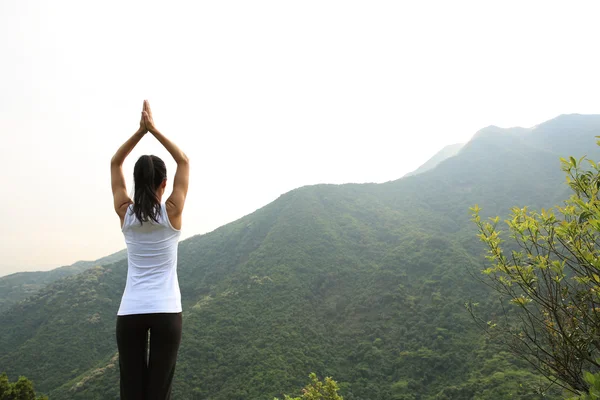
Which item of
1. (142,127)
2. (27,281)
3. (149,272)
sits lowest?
(27,281)

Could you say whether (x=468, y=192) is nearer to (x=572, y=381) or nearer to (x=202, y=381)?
(x=202, y=381)

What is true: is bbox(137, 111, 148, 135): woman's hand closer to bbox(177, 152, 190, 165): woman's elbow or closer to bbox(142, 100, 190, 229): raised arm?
bbox(142, 100, 190, 229): raised arm

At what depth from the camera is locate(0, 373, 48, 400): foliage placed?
13.9m

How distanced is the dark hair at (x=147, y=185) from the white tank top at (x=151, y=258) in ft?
0.12

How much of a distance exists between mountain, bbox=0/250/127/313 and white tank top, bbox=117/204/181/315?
63.1 metres

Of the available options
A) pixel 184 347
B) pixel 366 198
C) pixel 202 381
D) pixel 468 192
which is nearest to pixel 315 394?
pixel 202 381

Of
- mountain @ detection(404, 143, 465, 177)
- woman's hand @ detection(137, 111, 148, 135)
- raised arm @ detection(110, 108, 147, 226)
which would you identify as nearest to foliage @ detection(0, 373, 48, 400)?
raised arm @ detection(110, 108, 147, 226)

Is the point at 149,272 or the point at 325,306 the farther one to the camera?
the point at 325,306

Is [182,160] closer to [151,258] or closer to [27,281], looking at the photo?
[151,258]

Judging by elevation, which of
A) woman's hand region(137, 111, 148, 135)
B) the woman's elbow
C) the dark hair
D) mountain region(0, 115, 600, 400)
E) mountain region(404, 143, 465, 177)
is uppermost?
mountain region(404, 143, 465, 177)

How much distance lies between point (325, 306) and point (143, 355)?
104ft

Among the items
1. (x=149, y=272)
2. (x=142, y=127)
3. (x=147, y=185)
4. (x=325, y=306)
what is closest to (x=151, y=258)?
(x=149, y=272)

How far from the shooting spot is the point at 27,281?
60812mm

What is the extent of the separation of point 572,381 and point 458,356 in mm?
22030
